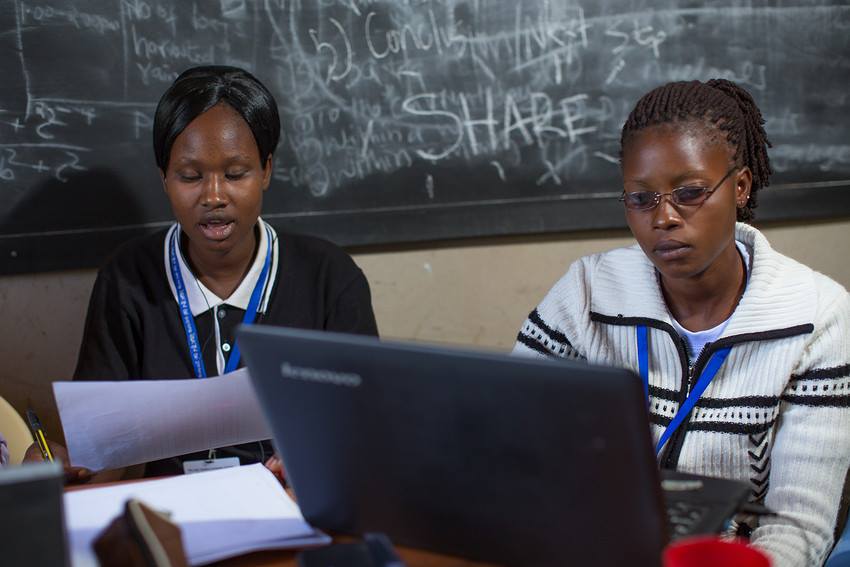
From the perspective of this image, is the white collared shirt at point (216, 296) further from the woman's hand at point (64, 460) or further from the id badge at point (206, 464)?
the woman's hand at point (64, 460)

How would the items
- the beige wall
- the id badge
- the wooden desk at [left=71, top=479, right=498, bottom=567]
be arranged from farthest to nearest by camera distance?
the beige wall → the id badge → the wooden desk at [left=71, top=479, right=498, bottom=567]

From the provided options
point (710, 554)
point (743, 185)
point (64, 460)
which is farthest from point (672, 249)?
point (64, 460)

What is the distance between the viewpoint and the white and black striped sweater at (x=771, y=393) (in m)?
1.43

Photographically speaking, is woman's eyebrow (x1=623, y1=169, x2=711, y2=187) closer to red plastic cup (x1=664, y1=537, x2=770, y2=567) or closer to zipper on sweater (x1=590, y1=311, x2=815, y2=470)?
zipper on sweater (x1=590, y1=311, x2=815, y2=470)

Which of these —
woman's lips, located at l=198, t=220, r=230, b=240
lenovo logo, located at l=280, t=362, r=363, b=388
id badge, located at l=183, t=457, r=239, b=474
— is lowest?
id badge, located at l=183, t=457, r=239, b=474

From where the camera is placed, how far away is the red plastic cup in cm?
88

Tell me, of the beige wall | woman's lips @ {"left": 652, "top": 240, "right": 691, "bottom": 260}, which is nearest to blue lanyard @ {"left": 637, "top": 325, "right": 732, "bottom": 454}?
woman's lips @ {"left": 652, "top": 240, "right": 691, "bottom": 260}

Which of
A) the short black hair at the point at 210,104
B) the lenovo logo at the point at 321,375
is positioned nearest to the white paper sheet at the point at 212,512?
the lenovo logo at the point at 321,375

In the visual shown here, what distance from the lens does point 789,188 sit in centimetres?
289

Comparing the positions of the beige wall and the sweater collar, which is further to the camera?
the beige wall

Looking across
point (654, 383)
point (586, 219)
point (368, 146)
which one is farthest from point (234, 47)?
point (654, 383)

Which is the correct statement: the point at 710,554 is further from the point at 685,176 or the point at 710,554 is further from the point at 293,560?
the point at 685,176

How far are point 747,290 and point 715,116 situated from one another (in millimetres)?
289

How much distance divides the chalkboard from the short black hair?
0.58 metres
